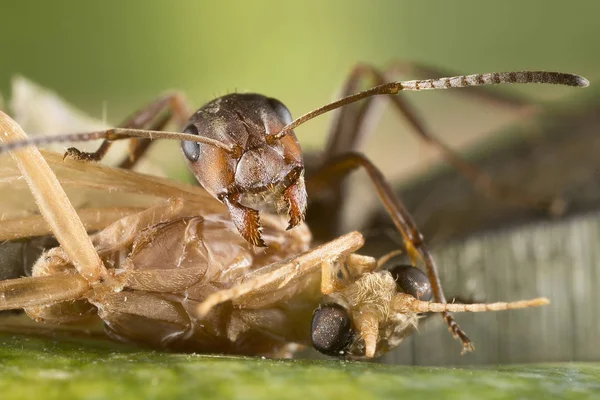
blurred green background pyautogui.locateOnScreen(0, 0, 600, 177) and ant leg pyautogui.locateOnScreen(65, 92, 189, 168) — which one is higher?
blurred green background pyautogui.locateOnScreen(0, 0, 600, 177)

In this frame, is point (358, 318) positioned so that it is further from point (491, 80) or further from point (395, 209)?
point (491, 80)

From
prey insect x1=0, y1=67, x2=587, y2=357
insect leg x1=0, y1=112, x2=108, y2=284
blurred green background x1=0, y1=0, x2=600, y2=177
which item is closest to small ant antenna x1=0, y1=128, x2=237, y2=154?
prey insect x1=0, y1=67, x2=587, y2=357

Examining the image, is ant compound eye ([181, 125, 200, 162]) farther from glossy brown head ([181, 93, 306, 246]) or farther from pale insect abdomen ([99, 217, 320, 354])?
pale insect abdomen ([99, 217, 320, 354])

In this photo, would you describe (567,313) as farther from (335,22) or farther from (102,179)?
(335,22)

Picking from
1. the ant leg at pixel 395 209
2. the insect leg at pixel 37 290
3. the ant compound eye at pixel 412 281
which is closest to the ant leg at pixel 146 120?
the insect leg at pixel 37 290

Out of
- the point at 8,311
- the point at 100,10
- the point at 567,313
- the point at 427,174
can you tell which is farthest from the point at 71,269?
the point at 100,10

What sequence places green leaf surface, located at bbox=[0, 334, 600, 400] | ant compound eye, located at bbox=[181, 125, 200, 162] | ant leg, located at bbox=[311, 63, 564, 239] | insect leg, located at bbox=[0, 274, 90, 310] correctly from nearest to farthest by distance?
green leaf surface, located at bbox=[0, 334, 600, 400] → insect leg, located at bbox=[0, 274, 90, 310] → ant compound eye, located at bbox=[181, 125, 200, 162] → ant leg, located at bbox=[311, 63, 564, 239]

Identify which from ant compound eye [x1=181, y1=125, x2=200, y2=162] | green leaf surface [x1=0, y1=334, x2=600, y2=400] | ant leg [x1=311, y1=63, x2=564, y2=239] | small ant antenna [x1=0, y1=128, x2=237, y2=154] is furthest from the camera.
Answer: ant leg [x1=311, y1=63, x2=564, y2=239]
